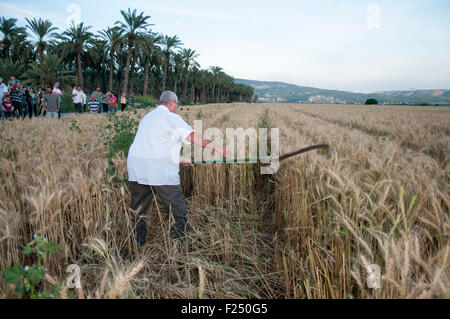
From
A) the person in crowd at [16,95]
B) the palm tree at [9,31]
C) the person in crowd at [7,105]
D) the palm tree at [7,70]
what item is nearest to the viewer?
the person in crowd at [7,105]

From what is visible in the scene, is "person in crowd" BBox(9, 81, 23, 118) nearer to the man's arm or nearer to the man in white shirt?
the man in white shirt

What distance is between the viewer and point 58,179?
2.09 metres

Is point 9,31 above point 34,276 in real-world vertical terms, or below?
above

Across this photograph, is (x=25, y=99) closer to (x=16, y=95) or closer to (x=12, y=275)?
(x=16, y=95)

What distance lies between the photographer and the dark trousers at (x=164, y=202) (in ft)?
8.04

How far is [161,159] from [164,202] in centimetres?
44

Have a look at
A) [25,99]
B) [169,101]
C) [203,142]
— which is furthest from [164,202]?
[25,99]

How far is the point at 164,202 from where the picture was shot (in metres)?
2.48

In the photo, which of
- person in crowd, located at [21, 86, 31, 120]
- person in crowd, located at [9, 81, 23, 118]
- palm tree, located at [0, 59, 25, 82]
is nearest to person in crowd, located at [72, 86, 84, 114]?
person in crowd, located at [21, 86, 31, 120]

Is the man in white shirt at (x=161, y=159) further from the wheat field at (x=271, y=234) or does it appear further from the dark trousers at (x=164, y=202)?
the wheat field at (x=271, y=234)

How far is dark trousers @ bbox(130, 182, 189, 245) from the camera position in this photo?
245 centimetres

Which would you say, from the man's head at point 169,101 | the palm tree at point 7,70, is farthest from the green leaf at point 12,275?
the palm tree at point 7,70
